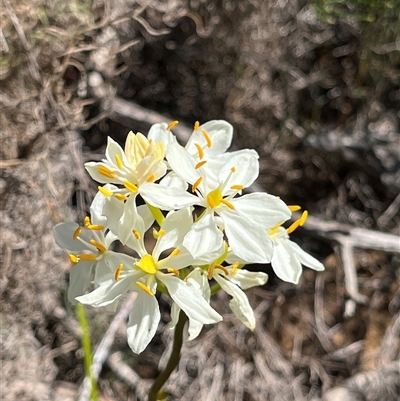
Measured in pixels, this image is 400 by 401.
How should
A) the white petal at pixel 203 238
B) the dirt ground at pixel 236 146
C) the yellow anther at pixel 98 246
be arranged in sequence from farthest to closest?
the dirt ground at pixel 236 146 < the yellow anther at pixel 98 246 < the white petal at pixel 203 238

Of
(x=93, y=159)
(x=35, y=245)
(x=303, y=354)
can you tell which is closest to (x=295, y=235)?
(x=303, y=354)

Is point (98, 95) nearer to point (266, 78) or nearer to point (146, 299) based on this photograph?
point (266, 78)

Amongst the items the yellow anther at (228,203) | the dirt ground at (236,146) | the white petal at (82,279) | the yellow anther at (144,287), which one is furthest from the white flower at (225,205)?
the dirt ground at (236,146)

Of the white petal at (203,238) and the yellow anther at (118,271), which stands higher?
the white petal at (203,238)

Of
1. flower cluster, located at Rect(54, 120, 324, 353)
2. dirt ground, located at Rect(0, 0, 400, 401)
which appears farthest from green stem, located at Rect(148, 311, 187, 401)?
dirt ground, located at Rect(0, 0, 400, 401)

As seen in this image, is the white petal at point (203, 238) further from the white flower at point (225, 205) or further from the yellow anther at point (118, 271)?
the yellow anther at point (118, 271)

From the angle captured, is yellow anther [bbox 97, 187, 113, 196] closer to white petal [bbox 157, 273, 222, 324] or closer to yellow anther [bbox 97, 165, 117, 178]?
yellow anther [bbox 97, 165, 117, 178]

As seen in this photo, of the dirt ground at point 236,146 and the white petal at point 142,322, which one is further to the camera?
the dirt ground at point 236,146
